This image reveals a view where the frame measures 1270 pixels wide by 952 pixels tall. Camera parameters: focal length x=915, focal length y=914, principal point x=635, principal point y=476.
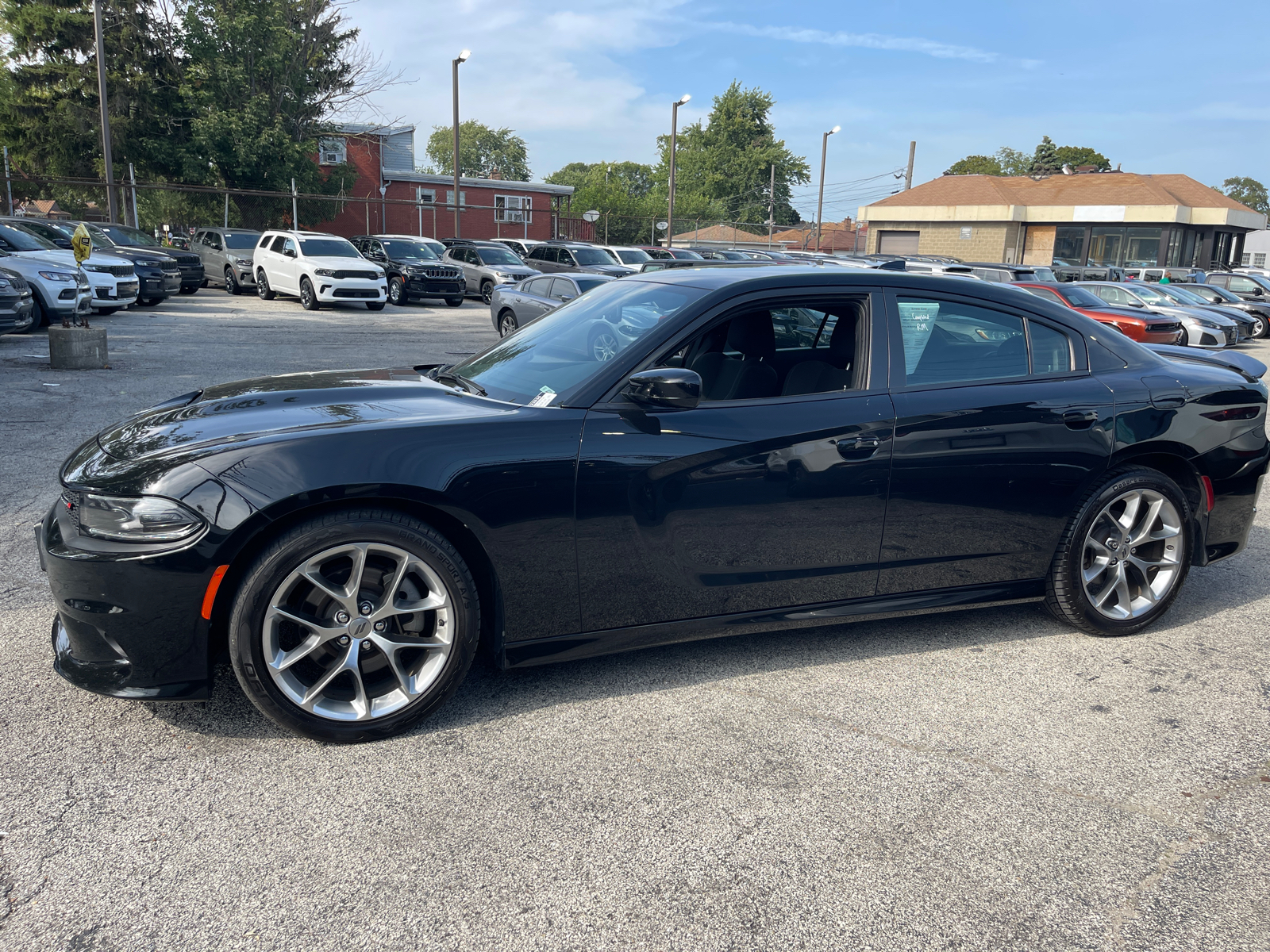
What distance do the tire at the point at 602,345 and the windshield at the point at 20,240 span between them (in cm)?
1524

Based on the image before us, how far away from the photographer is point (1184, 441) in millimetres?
4176

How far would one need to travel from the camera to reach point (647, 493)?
326 centimetres

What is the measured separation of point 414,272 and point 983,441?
22.4m

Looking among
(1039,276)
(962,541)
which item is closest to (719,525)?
(962,541)

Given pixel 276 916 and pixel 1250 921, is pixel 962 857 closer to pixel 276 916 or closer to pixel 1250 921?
pixel 1250 921

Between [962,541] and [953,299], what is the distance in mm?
1032

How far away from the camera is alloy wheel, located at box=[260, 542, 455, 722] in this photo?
9.80ft

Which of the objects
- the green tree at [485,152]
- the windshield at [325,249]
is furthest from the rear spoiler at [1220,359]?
the green tree at [485,152]

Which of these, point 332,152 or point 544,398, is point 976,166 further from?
point 544,398

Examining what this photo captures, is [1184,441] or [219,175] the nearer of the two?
[1184,441]

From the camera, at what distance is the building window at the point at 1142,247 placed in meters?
49.3

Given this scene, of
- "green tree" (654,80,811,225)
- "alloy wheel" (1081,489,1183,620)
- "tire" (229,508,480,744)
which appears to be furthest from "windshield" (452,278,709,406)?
"green tree" (654,80,811,225)

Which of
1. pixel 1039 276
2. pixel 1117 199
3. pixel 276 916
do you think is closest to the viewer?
pixel 276 916

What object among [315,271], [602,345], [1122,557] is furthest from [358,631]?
Result: [315,271]
